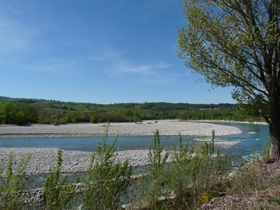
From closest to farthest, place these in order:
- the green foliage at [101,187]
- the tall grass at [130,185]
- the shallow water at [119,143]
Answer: the tall grass at [130,185] → the green foliage at [101,187] → the shallow water at [119,143]

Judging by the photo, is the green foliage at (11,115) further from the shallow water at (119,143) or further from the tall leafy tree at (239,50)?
the tall leafy tree at (239,50)

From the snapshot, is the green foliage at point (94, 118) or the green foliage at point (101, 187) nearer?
the green foliage at point (101, 187)

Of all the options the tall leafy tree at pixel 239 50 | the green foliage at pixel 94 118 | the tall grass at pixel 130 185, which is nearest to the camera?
the tall grass at pixel 130 185

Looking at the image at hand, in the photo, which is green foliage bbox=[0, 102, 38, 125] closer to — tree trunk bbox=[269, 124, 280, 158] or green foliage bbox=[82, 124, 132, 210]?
green foliage bbox=[82, 124, 132, 210]

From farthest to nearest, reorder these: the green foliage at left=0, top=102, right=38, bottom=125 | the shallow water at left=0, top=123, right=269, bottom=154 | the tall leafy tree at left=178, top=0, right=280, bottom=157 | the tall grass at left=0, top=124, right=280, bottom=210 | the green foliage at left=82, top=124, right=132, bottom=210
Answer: the green foliage at left=0, top=102, right=38, bottom=125
the shallow water at left=0, top=123, right=269, bottom=154
the tall leafy tree at left=178, top=0, right=280, bottom=157
the green foliage at left=82, top=124, right=132, bottom=210
the tall grass at left=0, top=124, right=280, bottom=210

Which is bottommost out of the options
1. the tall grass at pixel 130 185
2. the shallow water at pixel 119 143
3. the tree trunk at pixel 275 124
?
the shallow water at pixel 119 143

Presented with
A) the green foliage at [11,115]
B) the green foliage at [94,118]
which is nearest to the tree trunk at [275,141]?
the green foliage at [11,115]

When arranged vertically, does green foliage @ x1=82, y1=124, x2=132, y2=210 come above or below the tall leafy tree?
below

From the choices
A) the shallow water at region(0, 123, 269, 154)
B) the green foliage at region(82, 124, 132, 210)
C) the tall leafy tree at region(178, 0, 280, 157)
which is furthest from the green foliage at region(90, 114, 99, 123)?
the green foliage at region(82, 124, 132, 210)

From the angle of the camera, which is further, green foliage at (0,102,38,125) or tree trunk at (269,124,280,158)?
green foliage at (0,102,38,125)

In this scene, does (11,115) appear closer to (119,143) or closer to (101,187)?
(119,143)

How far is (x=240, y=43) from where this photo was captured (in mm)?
8773

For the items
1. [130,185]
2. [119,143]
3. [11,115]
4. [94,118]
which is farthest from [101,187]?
[94,118]

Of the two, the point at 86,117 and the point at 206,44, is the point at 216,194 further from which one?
the point at 86,117
